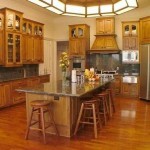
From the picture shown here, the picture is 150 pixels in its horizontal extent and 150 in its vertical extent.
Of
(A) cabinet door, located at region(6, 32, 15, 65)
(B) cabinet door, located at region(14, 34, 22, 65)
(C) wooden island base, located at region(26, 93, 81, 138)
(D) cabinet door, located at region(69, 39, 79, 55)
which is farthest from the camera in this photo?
(D) cabinet door, located at region(69, 39, 79, 55)

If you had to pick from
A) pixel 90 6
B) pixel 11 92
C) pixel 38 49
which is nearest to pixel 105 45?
pixel 38 49

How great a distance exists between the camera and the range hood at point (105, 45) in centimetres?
776

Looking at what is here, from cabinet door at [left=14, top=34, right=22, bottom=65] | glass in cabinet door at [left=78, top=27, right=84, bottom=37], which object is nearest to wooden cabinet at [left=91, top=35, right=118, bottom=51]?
glass in cabinet door at [left=78, top=27, right=84, bottom=37]

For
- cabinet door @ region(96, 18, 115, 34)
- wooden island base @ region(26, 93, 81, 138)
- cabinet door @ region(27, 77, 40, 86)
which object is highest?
cabinet door @ region(96, 18, 115, 34)

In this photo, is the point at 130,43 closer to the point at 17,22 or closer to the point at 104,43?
the point at 104,43

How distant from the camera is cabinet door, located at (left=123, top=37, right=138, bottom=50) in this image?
7.46 meters

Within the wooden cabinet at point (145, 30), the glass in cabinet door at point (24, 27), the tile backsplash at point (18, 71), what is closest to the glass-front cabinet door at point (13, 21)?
the glass in cabinet door at point (24, 27)

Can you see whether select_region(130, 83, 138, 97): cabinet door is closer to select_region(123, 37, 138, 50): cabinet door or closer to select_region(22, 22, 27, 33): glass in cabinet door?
select_region(123, 37, 138, 50): cabinet door

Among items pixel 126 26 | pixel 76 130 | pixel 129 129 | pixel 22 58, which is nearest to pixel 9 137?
pixel 76 130

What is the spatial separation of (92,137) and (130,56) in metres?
4.50

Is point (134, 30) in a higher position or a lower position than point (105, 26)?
lower

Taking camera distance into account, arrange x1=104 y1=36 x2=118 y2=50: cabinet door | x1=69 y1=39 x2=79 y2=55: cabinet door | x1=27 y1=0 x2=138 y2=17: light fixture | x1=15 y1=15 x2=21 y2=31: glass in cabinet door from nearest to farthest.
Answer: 1. x1=27 y1=0 x2=138 y2=17: light fixture
2. x1=15 y1=15 x2=21 y2=31: glass in cabinet door
3. x1=104 y1=36 x2=118 y2=50: cabinet door
4. x1=69 y1=39 x2=79 y2=55: cabinet door

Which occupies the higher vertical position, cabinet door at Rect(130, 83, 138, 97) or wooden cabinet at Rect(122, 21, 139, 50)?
wooden cabinet at Rect(122, 21, 139, 50)

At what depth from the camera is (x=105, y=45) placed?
7828 mm
